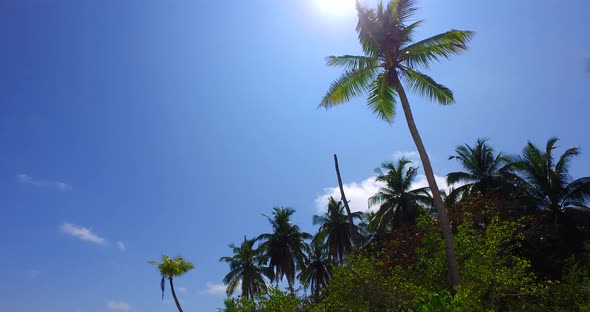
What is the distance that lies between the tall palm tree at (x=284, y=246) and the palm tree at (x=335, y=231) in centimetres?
208

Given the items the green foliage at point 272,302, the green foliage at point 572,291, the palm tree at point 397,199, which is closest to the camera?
Result: the green foliage at point 272,302

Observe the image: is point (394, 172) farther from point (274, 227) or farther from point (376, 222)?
point (274, 227)

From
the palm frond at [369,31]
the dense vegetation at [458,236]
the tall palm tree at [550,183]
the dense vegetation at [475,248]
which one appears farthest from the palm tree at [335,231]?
the palm frond at [369,31]

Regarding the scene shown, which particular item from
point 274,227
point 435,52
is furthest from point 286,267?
point 435,52

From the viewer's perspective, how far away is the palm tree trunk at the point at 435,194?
14.3 metres

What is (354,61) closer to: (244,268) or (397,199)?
(397,199)

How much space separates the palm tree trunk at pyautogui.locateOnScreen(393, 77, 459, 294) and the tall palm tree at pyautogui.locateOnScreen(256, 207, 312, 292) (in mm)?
26396

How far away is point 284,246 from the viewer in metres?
41.0

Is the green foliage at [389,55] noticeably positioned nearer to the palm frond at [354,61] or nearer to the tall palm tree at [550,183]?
the palm frond at [354,61]

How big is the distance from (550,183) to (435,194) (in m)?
12.3

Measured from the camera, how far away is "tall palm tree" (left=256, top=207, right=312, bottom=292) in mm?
40438

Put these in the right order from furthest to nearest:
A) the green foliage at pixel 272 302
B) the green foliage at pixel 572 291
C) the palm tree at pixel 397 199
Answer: the palm tree at pixel 397 199 → the green foliage at pixel 572 291 → the green foliage at pixel 272 302

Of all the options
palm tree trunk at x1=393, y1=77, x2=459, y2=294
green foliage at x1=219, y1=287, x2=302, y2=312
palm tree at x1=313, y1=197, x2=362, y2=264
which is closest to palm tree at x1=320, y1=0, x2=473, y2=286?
palm tree trunk at x1=393, y1=77, x2=459, y2=294

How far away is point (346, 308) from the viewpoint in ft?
50.5
